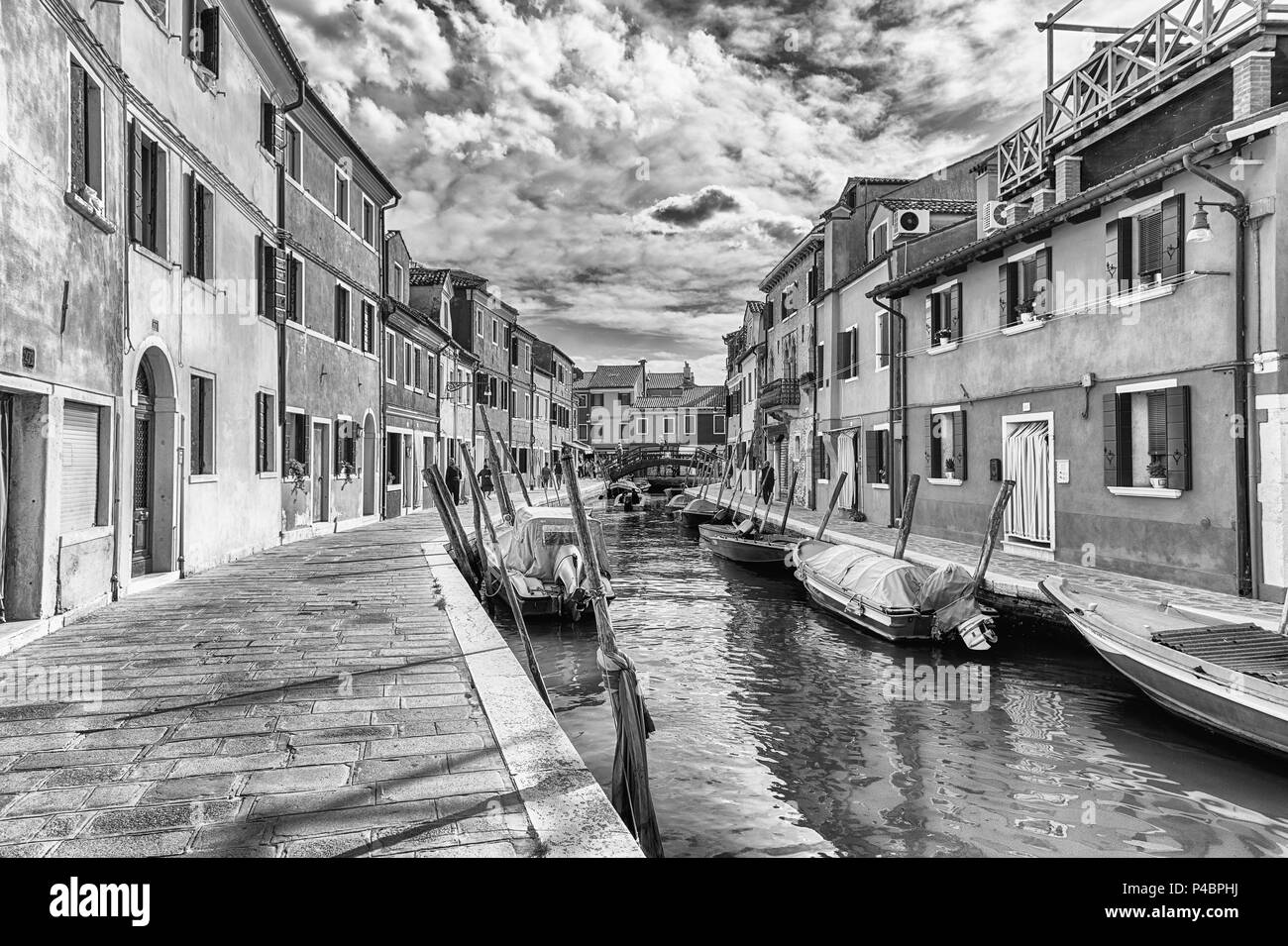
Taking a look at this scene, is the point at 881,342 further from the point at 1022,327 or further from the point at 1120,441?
the point at 1120,441

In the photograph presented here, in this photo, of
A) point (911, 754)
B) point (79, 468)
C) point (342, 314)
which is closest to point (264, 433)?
point (342, 314)

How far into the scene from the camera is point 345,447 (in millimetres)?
19281

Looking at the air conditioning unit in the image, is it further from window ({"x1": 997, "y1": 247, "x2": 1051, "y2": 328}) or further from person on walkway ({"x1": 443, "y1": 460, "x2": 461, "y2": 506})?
person on walkway ({"x1": 443, "y1": 460, "x2": 461, "y2": 506})

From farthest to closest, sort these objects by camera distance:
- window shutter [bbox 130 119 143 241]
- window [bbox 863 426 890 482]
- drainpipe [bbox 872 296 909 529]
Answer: window [bbox 863 426 890 482] < drainpipe [bbox 872 296 909 529] < window shutter [bbox 130 119 143 241]

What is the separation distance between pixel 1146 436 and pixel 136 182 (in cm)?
1373

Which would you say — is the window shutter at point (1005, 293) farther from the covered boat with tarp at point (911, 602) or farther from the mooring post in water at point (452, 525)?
the mooring post in water at point (452, 525)

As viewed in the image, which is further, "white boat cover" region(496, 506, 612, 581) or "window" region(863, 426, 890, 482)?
"window" region(863, 426, 890, 482)

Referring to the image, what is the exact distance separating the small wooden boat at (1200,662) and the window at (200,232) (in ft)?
38.6

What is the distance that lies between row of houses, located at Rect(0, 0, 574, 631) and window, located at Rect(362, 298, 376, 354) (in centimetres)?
10

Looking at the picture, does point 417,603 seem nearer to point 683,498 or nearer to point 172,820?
point 172,820

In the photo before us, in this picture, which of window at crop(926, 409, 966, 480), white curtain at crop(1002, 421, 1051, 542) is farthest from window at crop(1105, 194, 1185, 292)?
window at crop(926, 409, 966, 480)

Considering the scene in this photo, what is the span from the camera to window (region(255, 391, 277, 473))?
13.8 meters

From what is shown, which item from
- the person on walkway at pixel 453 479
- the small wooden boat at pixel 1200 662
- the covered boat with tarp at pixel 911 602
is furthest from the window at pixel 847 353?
the small wooden boat at pixel 1200 662

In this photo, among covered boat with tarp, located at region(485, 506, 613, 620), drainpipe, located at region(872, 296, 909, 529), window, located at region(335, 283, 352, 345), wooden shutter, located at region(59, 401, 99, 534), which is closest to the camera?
wooden shutter, located at region(59, 401, 99, 534)
